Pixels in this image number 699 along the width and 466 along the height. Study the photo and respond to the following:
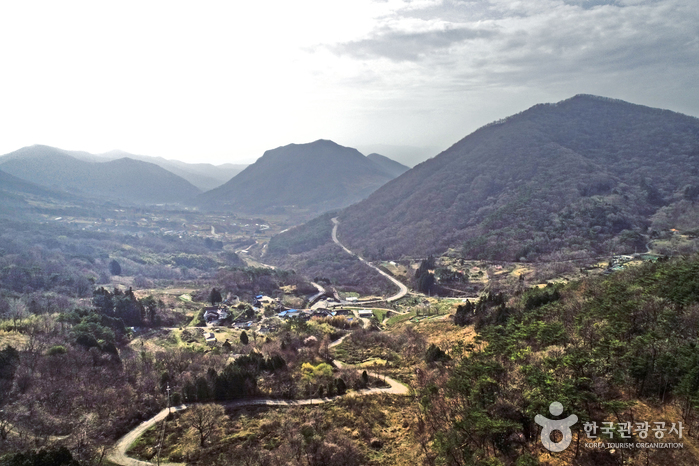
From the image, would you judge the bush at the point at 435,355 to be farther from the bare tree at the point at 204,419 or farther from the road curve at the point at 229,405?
the bare tree at the point at 204,419

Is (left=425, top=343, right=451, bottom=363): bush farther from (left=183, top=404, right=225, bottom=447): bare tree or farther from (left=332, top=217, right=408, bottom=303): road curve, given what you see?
(left=332, top=217, right=408, bottom=303): road curve

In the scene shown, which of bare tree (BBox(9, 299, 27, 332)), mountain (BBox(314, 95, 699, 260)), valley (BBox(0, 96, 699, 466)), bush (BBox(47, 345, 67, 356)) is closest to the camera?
valley (BBox(0, 96, 699, 466))

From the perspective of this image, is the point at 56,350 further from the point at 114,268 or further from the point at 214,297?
the point at 114,268

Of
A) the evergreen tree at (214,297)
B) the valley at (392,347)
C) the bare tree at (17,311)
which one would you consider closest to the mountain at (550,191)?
the valley at (392,347)

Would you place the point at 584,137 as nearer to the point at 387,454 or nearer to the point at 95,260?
the point at 387,454

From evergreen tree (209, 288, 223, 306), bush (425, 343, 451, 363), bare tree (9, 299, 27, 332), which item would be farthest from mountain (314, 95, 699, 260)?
bare tree (9, 299, 27, 332)

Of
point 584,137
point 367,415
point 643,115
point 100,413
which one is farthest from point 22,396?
point 643,115
